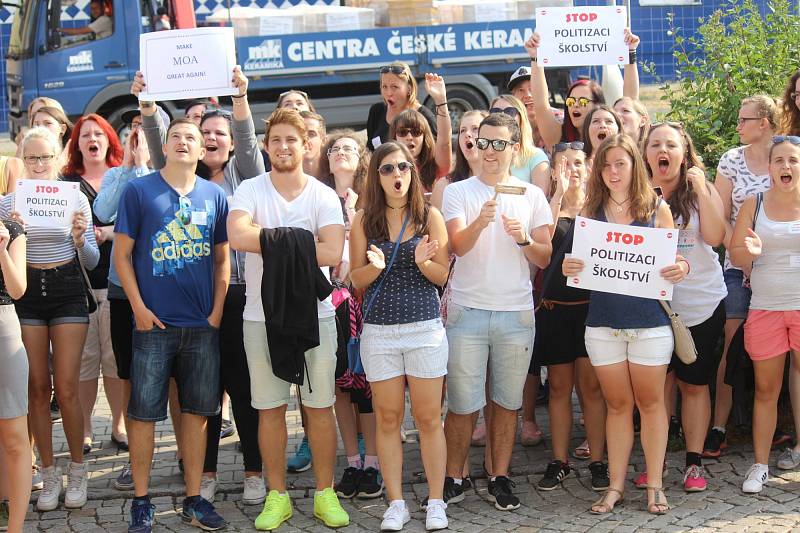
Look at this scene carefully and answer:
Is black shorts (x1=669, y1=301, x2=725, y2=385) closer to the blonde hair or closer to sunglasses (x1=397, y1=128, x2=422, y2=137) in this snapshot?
the blonde hair

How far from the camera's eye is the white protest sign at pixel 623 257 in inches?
221

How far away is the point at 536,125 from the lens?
316 inches

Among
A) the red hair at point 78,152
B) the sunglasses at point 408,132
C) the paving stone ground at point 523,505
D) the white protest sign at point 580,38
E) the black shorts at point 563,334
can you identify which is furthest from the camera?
the white protest sign at point 580,38

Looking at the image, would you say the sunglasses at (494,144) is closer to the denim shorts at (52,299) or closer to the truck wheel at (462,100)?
the denim shorts at (52,299)

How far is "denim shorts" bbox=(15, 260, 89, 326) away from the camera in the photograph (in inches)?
240

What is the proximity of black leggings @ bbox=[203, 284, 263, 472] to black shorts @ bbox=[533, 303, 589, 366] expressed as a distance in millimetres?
1712

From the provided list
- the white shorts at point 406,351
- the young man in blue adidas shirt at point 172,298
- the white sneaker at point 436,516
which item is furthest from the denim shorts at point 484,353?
the young man in blue adidas shirt at point 172,298

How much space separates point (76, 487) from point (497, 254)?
2805 millimetres

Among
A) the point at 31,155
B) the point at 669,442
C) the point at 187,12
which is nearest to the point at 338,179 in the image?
the point at 31,155

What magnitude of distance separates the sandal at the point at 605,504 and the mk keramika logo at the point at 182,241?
2515 millimetres

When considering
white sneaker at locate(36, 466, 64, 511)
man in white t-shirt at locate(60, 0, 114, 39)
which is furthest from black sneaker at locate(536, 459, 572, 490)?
man in white t-shirt at locate(60, 0, 114, 39)

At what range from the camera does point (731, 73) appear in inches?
319

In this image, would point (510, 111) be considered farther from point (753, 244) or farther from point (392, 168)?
point (753, 244)

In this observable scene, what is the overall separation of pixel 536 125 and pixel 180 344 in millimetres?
3439
